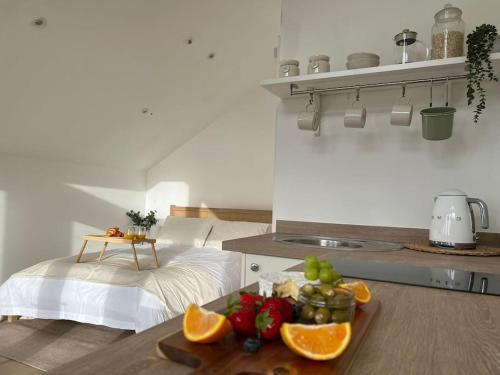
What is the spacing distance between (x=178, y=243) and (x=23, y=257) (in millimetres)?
1562

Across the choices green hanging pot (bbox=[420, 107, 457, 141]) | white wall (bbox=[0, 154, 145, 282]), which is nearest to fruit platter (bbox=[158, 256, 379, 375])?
green hanging pot (bbox=[420, 107, 457, 141])

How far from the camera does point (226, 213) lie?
4832mm

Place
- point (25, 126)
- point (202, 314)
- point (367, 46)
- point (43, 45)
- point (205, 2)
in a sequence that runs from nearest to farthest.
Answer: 1. point (202, 314)
2. point (367, 46)
3. point (43, 45)
4. point (205, 2)
5. point (25, 126)

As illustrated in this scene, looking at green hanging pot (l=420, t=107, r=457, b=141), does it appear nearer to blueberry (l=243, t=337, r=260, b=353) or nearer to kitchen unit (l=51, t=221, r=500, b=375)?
kitchen unit (l=51, t=221, r=500, b=375)

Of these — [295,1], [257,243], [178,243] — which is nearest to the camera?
[257,243]

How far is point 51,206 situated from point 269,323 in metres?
4.19

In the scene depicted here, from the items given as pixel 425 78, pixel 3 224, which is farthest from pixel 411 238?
pixel 3 224

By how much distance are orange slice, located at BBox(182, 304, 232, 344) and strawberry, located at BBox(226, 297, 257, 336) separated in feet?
0.04

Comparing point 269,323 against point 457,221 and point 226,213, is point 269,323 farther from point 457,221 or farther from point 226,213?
point 226,213

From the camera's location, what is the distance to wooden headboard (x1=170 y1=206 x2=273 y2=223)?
4.59 metres

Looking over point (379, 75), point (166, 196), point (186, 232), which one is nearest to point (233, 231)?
point (186, 232)

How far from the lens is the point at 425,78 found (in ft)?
5.66

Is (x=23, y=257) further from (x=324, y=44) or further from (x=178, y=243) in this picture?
(x=324, y=44)

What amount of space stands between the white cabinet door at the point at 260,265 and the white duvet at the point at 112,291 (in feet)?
3.66
